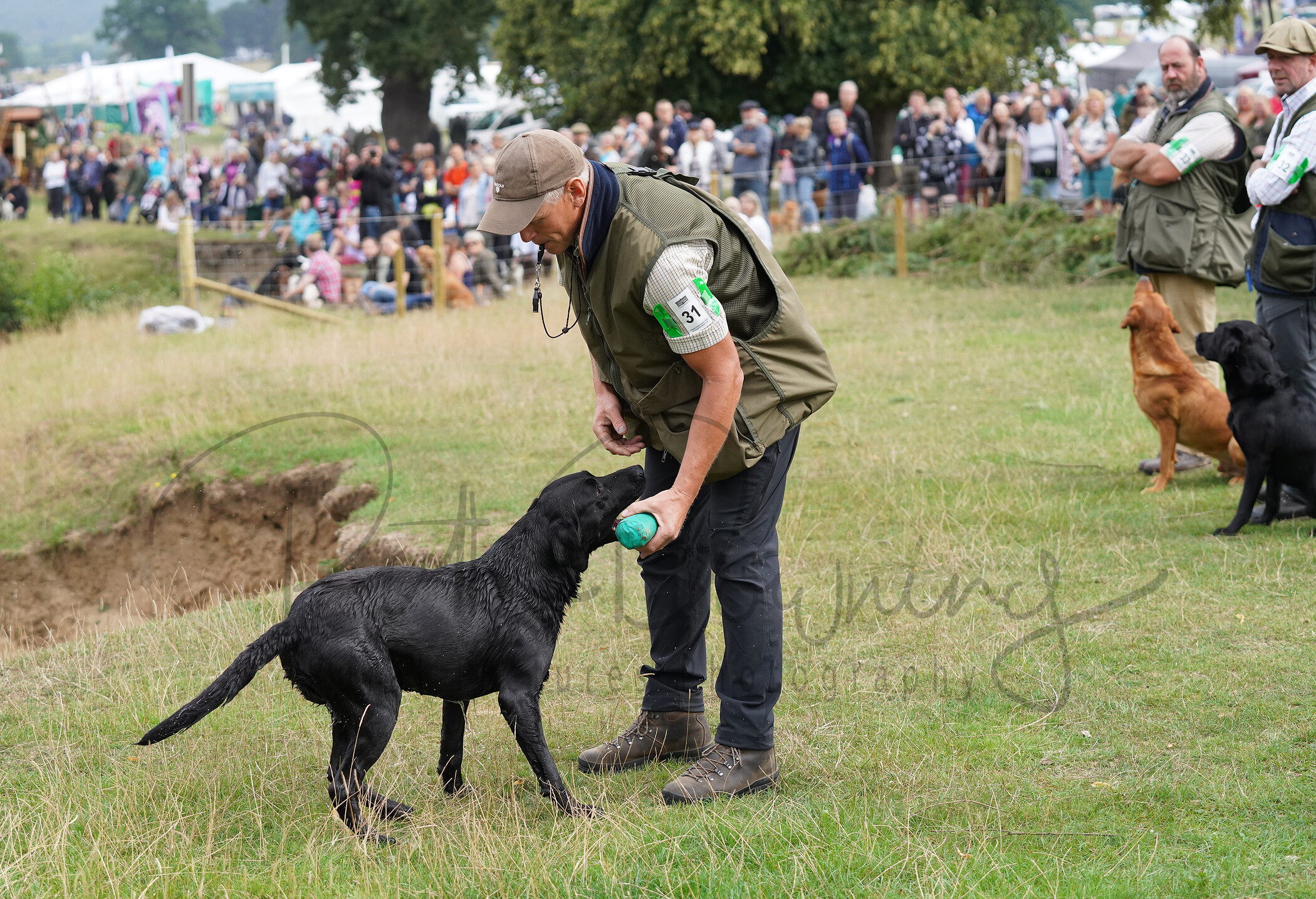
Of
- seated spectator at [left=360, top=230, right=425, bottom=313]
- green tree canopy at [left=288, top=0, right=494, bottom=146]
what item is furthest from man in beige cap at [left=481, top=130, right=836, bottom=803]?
green tree canopy at [left=288, top=0, right=494, bottom=146]

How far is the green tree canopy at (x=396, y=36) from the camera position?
35188mm

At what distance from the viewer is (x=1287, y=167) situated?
6117 millimetres

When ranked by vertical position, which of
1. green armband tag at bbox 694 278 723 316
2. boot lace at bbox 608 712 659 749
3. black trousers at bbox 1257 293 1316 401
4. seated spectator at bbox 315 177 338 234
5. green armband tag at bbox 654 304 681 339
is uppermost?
green armband tag at bbox 694 278 723 316

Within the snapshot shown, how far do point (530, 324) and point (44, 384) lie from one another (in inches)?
208

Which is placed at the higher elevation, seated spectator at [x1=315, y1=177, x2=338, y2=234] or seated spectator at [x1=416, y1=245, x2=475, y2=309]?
seated spectator at [x1=315, y1=177, x2=338, y2=234]

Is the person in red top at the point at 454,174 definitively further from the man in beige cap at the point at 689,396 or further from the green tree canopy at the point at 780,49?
the man in beige cap at the point at 689,396

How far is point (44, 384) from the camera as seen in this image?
41.5 feet

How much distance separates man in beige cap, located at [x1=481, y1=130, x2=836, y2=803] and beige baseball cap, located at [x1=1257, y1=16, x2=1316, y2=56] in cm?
367

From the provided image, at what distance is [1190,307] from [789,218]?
12692mm

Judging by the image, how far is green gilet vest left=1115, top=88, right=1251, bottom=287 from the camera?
723 cm

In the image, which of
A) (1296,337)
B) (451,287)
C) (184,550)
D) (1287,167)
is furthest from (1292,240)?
(451,287)

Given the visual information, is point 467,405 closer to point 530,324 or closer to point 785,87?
point 530,324

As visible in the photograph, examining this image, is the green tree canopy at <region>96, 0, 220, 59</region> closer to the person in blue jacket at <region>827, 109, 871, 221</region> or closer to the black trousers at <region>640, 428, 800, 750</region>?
the person in blue jacket at <region>827, 109, 871, 221</region>

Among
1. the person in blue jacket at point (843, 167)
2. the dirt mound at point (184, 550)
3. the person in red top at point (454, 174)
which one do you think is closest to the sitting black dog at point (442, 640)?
the dirt mound at point (184, 550)
